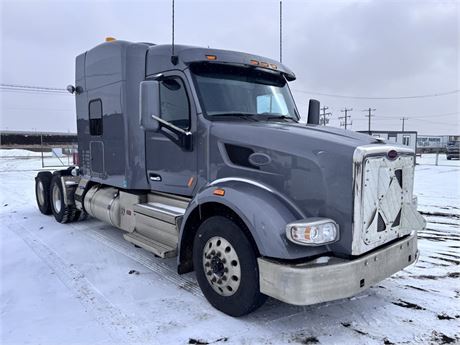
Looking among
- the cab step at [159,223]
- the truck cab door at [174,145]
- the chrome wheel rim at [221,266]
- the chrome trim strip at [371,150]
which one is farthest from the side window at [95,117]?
the chrome trim strip at [371,150]

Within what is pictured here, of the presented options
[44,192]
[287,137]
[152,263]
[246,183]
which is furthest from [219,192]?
[44,192]

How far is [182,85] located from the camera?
421 cm

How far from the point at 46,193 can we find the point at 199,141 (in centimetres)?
570

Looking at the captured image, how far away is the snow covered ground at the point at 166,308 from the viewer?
3.17m

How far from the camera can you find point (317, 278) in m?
2.89

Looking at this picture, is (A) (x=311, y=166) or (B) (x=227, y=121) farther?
(B) (x=227, y=121)

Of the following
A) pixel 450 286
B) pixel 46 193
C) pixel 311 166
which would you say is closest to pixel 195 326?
pixel 311 166

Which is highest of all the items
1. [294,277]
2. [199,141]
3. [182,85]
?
[182,85]

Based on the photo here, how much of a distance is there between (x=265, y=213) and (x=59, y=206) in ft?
19.5

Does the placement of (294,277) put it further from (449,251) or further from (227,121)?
(449,251)

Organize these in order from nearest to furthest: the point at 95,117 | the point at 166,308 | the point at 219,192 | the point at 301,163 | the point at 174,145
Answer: the point at 301,163, the point at 219,192, the point at 166,308, the point at 174,145, the point at 95,117

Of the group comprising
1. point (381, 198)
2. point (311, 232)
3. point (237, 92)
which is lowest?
point (311, 232)

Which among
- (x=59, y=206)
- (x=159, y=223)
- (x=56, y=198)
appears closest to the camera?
(x=159, y=223)

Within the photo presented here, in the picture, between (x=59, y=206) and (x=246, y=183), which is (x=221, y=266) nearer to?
(x=246, y=183)
